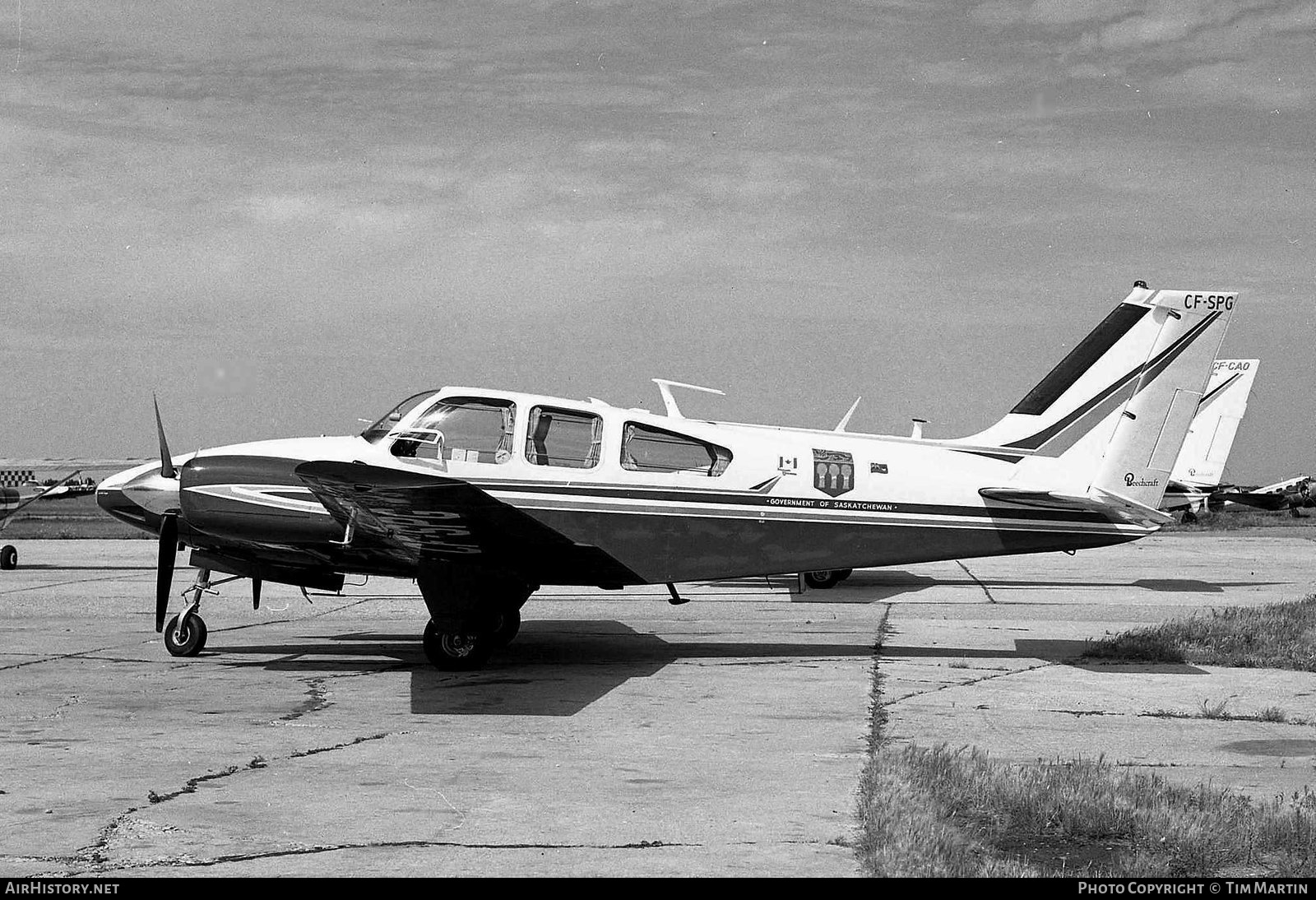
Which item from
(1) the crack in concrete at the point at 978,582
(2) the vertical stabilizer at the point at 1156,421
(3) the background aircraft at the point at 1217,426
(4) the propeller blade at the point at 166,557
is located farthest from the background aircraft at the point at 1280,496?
(4) the propeller blade at the point at 166,557

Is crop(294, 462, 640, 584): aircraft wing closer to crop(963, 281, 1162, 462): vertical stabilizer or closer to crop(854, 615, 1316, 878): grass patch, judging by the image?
crop(854, 615, 1316, 878): grass patch

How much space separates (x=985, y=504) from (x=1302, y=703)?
322cm

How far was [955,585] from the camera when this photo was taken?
19203mm

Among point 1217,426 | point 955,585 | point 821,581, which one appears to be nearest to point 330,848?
point 821,581

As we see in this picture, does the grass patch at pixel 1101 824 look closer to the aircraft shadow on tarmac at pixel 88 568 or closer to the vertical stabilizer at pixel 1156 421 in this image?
the vertical stabilizer at pixel 1156 421

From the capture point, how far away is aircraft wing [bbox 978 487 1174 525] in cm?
1128

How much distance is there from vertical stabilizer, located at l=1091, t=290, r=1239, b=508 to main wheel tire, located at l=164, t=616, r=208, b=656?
28.5ft

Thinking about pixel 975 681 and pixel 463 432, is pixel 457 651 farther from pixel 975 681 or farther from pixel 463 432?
pixel 975 681

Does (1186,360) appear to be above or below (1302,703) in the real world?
above

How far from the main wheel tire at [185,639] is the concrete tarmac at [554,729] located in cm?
16

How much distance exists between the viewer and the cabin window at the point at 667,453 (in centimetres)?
1132
